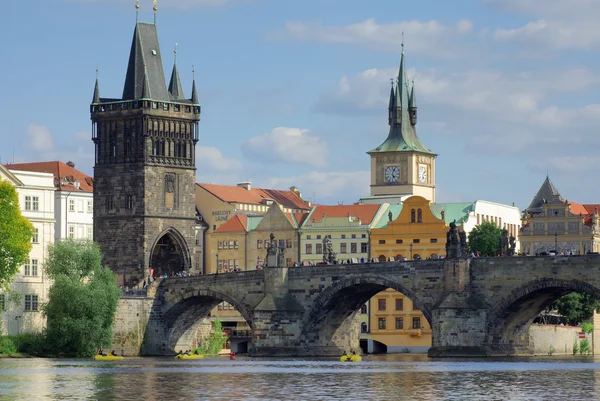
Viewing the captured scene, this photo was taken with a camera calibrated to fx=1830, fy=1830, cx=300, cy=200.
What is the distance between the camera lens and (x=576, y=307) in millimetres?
160000

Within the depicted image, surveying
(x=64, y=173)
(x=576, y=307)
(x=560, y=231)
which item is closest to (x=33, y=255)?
(x=64, y=173)

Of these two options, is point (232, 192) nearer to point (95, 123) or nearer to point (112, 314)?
point (95, 123)

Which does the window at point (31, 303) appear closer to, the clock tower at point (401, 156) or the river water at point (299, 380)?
the river water at point (299, 380)

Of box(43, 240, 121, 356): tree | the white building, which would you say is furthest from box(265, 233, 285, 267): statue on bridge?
the white building

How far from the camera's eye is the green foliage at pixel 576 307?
16000 cm

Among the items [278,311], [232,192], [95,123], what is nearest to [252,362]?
[278,311]

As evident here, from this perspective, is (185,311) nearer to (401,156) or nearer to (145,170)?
(145,170)

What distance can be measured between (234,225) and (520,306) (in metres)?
58.4

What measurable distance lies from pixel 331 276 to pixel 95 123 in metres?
31.2

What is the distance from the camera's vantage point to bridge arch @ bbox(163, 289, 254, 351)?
458 ft

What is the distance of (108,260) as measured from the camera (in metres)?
148

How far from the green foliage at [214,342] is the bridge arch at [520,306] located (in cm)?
3090

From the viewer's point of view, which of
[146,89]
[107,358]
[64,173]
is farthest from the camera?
[64,173]

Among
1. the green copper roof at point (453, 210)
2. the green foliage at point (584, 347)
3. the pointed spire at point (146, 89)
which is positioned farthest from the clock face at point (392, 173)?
the pointed spire at point (146, 89)
